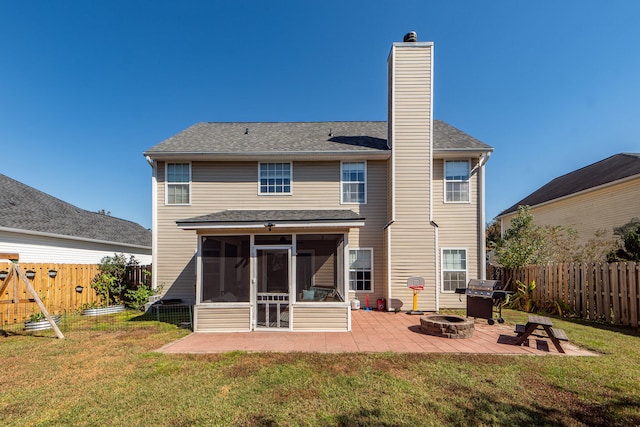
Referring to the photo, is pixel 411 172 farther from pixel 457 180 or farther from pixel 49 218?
pixel 49 218

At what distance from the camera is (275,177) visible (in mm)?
10961

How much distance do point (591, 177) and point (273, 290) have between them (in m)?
19.6

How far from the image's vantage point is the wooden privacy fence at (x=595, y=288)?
24.4 ft

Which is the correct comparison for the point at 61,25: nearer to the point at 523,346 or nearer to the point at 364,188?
the point at 364,188

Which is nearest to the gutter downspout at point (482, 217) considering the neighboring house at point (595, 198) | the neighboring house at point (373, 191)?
the neighboring house at point (373, 191)

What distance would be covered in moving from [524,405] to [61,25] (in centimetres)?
1959

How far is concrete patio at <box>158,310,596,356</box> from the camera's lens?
232 inches

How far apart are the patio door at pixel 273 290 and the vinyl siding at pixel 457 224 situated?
20.1 feet

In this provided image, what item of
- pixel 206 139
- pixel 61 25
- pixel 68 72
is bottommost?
pixel 206 139

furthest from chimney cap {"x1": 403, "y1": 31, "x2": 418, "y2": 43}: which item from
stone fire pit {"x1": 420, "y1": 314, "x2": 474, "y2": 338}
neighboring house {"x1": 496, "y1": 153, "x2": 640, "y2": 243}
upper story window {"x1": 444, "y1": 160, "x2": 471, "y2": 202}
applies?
neighboring house {"x1": 496, "y1": 153, "x2": 640, "y2": 243}

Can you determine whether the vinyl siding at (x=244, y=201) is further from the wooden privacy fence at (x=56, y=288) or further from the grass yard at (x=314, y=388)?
the grass yard at (x=314, y=388)

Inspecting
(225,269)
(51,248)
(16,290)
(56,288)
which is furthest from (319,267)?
(51,248)

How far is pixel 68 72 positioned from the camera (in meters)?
13.8

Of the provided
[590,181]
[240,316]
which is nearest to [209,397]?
[240,316]
